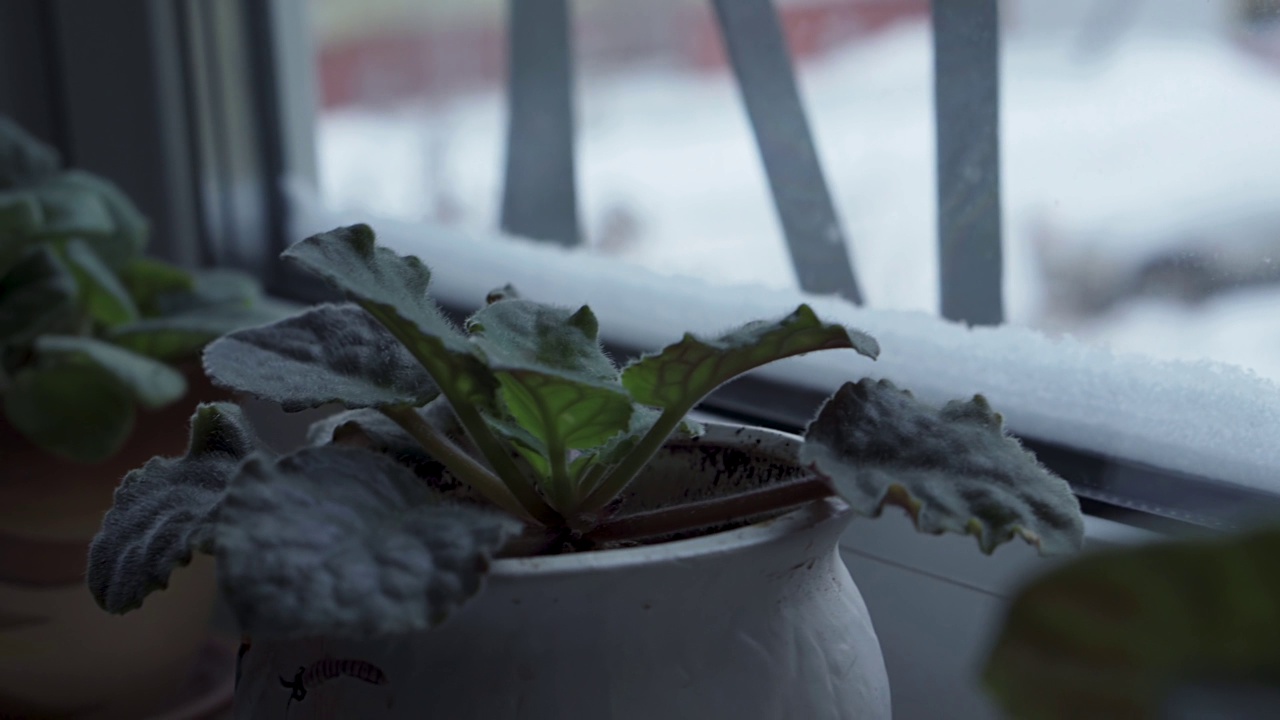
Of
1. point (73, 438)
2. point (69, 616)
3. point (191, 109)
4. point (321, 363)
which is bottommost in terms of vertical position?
point (69, 616)

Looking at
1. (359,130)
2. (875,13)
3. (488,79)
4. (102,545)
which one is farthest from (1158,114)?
(359,130)

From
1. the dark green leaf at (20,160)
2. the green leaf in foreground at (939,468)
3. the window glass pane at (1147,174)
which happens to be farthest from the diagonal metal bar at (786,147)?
the dark green leaf at (20,160)

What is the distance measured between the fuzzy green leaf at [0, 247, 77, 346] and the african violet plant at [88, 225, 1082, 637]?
42cm

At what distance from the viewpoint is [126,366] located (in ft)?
2.22

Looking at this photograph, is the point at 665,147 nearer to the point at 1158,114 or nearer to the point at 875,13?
the point at 875,13

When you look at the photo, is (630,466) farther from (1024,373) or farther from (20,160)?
(20,160)

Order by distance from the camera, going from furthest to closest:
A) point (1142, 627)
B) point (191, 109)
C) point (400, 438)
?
point (191, 109)
point (400, 438)
point (1142, 627)

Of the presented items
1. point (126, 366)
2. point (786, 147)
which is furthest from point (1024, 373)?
point (126, 366)

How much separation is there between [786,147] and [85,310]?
0.57 m

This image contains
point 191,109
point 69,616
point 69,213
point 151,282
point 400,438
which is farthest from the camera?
point 191,109

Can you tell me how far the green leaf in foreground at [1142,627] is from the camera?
16 centimetres

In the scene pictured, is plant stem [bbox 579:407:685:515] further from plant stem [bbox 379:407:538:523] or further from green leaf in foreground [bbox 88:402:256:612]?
green leaf in foreground [bbox 88:402:256:612]

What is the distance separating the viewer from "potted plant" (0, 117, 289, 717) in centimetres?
66

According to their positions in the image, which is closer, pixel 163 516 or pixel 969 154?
pixel 163 516
